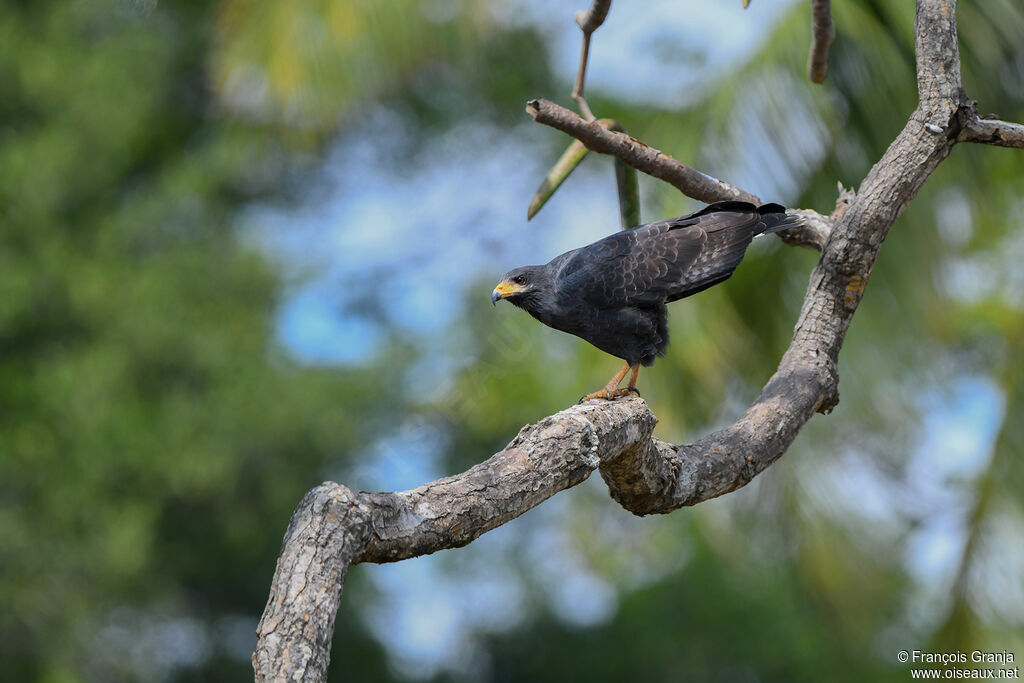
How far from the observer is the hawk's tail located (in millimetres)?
3719

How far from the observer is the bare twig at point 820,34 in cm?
392

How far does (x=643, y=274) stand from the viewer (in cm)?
397

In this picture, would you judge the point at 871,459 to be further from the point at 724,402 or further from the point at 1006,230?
the point at 724,402

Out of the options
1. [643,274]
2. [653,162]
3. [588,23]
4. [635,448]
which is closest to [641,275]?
[643,274]

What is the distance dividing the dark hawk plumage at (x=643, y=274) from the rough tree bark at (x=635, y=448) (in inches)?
6.0

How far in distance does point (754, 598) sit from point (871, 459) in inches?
103

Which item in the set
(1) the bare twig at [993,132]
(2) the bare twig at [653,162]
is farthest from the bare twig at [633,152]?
(1) the bare twig at [993,132]

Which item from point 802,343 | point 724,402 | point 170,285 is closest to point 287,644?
point 802,343

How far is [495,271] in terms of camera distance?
50.7ft

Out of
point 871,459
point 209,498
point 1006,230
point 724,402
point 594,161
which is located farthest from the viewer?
point 594,161

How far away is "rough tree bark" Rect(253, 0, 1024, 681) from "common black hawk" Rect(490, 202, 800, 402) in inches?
6.1

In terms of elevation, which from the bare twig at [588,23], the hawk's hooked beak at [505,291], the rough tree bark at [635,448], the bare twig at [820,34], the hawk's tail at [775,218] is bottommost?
the rough tree bark at [635,448]

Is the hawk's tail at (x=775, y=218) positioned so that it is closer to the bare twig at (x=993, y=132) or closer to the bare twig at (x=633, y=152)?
the bare twig at (x=633, y=152)

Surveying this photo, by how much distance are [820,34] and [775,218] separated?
0.81 metres
